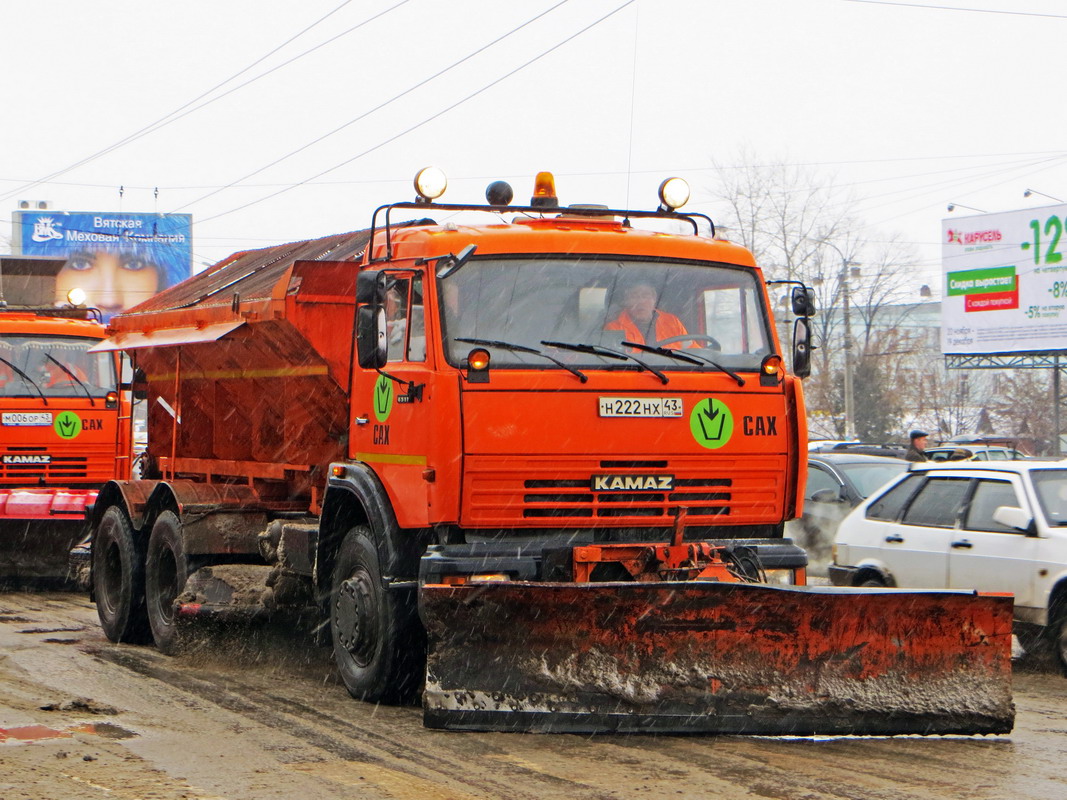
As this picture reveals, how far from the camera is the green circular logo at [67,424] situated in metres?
14.6

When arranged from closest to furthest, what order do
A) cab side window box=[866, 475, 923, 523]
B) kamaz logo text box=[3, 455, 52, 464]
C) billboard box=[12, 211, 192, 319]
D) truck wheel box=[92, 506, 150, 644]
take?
cab side window box=[866, 475, 923, 523] → truck wheel box=[92, 506, 150, 644] → kamaz logo text box=[3, 455, 52, 464] → billboard box=[12, 211, 192, 319]

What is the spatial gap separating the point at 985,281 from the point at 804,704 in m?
41.6

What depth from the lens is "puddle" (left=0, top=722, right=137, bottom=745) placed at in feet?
22.2

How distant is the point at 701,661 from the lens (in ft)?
21.7

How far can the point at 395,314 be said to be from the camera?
303 inches

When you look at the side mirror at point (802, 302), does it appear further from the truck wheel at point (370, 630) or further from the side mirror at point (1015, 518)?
the truck wheel at point (370, 630)

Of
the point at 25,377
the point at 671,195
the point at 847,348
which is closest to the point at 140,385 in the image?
the point at 25,377

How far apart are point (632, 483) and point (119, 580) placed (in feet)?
18.5

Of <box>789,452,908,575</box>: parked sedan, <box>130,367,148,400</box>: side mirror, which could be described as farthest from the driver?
<box>789,452,908,575</box>: parked sedan

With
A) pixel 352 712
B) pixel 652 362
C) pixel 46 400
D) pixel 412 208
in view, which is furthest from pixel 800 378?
pixel 46 400

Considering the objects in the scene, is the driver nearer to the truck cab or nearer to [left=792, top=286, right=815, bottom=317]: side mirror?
[left=792, top=286, right=815, bottom=317]: side mirror

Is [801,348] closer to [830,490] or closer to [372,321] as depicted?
[372,321]

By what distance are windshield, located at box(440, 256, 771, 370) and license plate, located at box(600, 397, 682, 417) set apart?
0.18 metres

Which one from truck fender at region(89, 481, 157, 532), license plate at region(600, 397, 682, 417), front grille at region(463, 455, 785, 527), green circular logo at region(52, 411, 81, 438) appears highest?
license plate at region(600, 397, 682, 417)
